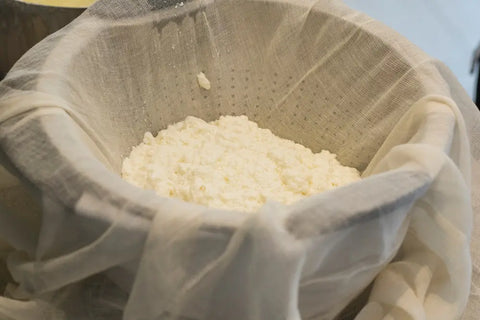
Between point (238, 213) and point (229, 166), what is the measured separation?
0.27 metres

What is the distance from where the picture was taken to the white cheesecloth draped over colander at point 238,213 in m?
0.46

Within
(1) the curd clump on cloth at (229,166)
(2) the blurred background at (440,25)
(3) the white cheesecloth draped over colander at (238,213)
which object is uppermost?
(3) the white cheesecloth draped over colander at (238,213)

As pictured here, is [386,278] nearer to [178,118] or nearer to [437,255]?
[437,255]

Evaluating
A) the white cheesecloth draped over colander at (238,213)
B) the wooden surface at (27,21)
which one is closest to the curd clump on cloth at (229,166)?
the white cheesecloth draped over colander at (238,213)

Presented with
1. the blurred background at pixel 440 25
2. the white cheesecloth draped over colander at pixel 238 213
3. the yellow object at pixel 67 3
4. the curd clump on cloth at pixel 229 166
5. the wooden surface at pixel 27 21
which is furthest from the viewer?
the blurred background at pixel 440 25

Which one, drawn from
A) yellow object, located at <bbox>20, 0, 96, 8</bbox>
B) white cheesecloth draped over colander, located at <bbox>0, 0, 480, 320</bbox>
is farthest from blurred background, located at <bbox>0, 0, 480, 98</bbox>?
yellow object, located at <bbox>20, 0, 96, 8</bbox>

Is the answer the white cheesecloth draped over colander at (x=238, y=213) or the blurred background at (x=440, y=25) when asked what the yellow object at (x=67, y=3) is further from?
the blurred background at (x=440, y=25)

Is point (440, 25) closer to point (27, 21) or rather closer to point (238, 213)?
point (27, 21)

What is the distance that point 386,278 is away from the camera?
0.60 meters

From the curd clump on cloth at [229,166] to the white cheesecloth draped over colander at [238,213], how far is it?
0.12 feet

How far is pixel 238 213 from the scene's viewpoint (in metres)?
0.46

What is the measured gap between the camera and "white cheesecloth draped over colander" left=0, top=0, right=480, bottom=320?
46cm

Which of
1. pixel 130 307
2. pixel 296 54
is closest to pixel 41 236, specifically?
pixel 130 307

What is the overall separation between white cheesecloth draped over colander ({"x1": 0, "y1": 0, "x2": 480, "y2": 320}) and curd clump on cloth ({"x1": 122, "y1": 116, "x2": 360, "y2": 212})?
0.04 metres
